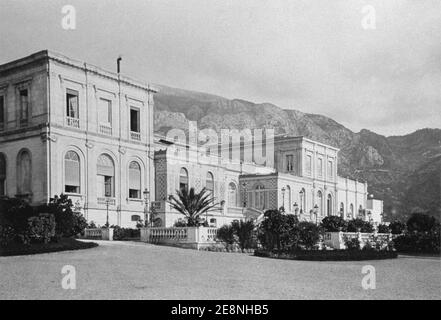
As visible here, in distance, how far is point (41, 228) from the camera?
1934 centimetres

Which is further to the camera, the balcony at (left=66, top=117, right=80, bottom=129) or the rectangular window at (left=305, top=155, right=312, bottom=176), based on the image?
the rectangular window at (left=305, top=155, right=312, bottom=176)

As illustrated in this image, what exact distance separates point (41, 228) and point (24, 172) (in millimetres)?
14771

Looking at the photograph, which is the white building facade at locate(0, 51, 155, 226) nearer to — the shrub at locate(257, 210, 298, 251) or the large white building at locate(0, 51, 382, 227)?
the large white building at locate(0, 51, 382, 227)

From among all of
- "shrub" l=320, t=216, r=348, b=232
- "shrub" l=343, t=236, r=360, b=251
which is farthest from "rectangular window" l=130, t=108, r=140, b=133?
"shrub" l=343, t=236, r=360, b=251

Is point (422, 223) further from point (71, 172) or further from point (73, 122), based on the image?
point (73, 122)

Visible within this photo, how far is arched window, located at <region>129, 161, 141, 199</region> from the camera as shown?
37.4 metres

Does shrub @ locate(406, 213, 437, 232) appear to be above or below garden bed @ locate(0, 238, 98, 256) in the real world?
below

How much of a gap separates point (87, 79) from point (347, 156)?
2926 inches

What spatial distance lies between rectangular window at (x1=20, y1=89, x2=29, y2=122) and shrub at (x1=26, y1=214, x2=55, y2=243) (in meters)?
15.3

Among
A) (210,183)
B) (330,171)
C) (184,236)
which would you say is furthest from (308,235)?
(330,171)

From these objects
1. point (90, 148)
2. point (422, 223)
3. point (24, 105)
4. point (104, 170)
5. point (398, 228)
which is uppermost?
point (24, 105)

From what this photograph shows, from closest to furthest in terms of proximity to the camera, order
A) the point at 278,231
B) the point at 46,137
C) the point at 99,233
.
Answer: the point at 278,231
the point at 99,233
the point at 46,137

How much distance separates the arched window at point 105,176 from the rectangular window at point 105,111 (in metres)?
2.36

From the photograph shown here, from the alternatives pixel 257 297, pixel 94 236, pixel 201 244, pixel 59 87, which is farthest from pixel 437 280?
pixel 59 87
